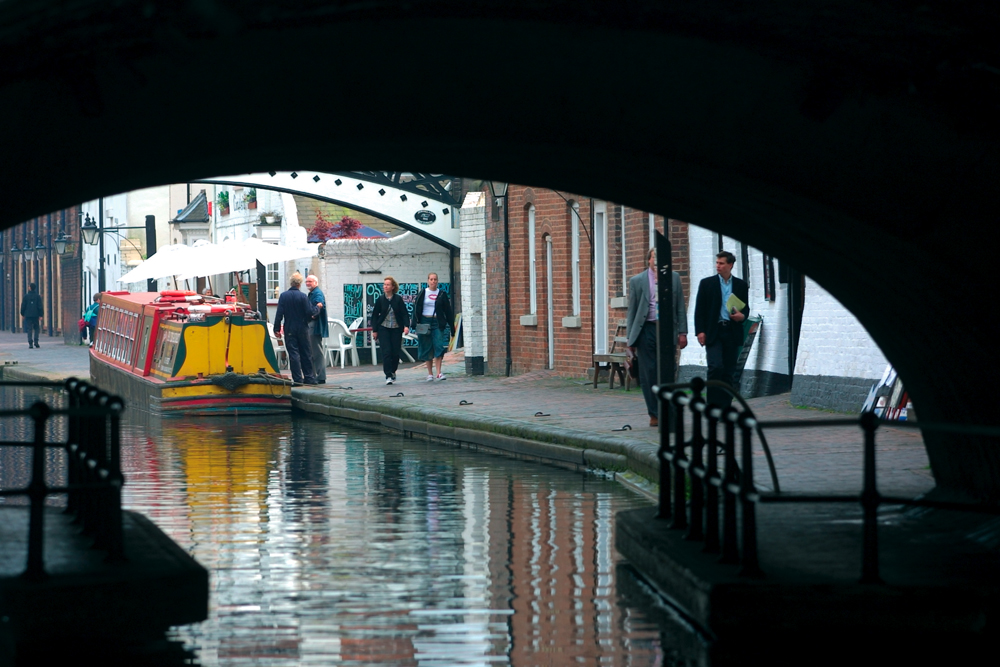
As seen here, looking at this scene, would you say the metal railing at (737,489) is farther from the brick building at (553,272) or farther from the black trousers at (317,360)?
the black trousers at (317,360)

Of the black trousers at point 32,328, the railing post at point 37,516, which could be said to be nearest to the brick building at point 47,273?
the black trousers at point 32,328

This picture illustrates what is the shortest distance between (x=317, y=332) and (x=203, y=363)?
237 cm

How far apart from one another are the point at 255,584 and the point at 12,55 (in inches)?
140

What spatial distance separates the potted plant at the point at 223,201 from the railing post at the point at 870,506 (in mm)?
39322

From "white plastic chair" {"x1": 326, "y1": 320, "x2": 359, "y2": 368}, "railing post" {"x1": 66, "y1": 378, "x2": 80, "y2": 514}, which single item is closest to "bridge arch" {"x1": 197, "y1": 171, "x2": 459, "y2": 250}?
"white plastic chair" {"x1": 326, "y1": 320, "x2": 359, "y2": 368}

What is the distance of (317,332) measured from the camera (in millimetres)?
25047

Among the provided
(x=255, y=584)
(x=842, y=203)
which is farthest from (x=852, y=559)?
(x=255, y=584)

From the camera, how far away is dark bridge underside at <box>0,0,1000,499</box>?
19.6ft

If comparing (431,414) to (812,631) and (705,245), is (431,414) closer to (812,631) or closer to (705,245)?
(705,245)

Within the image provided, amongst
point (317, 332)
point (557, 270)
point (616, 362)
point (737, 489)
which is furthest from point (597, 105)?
point (317, 332)

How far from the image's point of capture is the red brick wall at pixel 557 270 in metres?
21.9

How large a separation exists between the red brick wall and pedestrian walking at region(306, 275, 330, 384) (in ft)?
10.5

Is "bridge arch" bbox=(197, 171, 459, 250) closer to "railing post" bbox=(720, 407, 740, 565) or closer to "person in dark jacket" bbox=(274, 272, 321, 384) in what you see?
"person in dark jacket" bbox=(274, 272, 321, 384)

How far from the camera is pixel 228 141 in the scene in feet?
24.6
